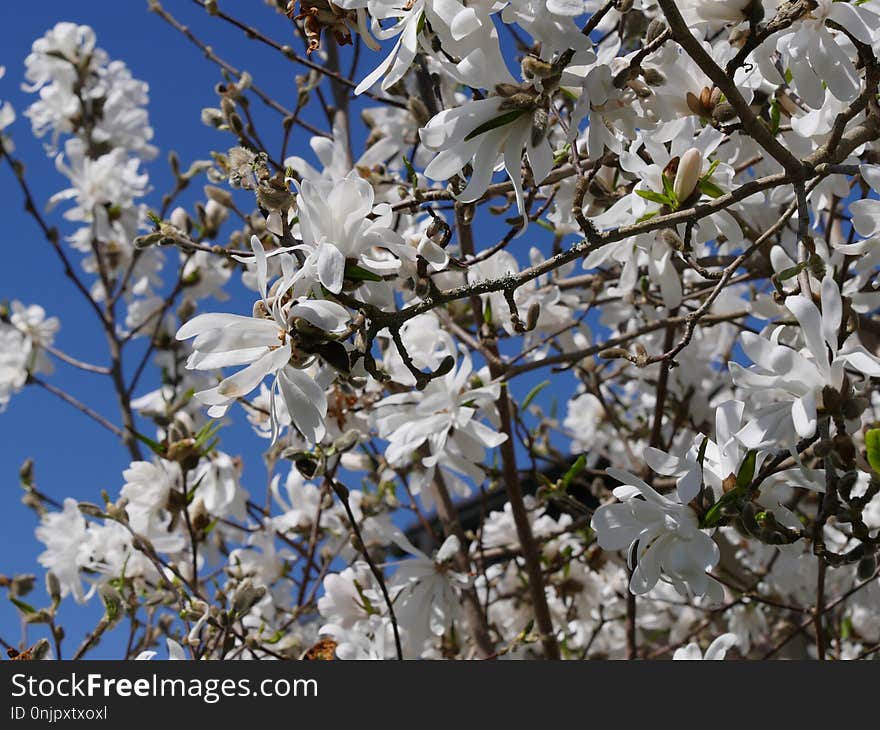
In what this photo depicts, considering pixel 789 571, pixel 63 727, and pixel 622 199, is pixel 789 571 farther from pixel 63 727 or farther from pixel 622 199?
pixel 63 727

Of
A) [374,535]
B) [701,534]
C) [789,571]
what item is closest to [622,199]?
[701,534]

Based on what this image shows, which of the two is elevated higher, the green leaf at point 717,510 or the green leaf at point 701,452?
the green leaf at point 701,452

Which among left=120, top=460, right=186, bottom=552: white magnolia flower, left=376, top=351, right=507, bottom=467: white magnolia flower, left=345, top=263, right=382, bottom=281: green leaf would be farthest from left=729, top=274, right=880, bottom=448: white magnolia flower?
left=120, top=460, right=186, bottom=552: white magnolia flower

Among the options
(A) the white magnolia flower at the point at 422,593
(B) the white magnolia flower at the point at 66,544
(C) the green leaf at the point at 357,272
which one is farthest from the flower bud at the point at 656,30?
(B) the white magnolia flower at the point at 66,544

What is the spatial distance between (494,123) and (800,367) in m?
0.38

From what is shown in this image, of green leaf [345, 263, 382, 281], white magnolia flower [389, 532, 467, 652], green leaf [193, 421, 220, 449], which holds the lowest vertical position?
white magnolia flower [389, 532, 467, 652]

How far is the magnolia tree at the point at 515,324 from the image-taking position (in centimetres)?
89

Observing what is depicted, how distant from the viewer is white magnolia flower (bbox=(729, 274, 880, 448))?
0.86 meters

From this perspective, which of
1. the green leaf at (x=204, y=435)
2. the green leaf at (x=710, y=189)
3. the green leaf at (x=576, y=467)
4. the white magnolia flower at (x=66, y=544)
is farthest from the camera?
the white magnolia flower at (x=66, y=544)

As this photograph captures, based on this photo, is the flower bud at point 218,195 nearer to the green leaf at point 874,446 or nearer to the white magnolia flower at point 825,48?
the white magnolia flower at point 825,48

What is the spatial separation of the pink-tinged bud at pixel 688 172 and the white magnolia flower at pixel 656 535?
313mm

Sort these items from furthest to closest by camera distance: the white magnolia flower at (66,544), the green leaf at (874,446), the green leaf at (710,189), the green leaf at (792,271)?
the white magnolia flower at (66,544) → the green leaf at (710,189) → the green leaf at (792,271) → the green leaf at (874,446)

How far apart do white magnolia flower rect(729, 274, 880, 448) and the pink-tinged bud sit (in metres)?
0.18

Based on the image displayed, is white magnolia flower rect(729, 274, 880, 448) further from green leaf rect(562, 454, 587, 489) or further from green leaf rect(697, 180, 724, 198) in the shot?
green leaf rect(562, 454, 587, 489)
